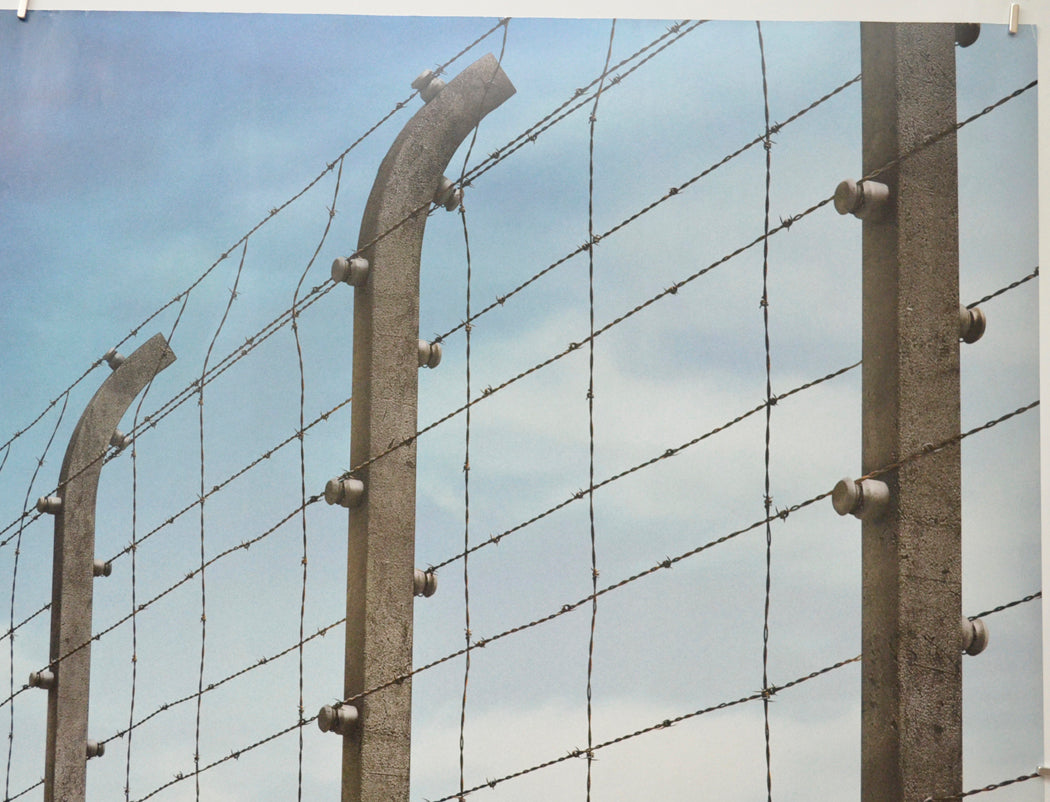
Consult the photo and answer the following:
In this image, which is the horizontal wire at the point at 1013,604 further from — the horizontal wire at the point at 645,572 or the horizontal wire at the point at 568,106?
the horizontal wire at the point at 568,106

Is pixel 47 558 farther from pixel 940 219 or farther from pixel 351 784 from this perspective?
pixel 940 219

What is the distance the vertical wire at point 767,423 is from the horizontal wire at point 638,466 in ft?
0.09

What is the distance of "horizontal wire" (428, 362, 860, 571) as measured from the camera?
1990 millimetres

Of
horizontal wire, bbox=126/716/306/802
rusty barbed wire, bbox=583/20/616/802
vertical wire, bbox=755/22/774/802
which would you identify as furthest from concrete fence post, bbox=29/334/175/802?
vertical wire, bbox=755/22/774/802

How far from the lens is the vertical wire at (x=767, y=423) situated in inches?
75.5

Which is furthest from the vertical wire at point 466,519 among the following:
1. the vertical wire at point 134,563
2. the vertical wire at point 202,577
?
the vertical wire at point 134,563

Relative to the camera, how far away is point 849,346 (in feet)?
6.55

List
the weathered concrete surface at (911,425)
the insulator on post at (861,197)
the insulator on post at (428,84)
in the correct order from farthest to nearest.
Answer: the insulator on post at (428,84), the insulator on post at (861,197), the weathered concrete surface at (911,425)

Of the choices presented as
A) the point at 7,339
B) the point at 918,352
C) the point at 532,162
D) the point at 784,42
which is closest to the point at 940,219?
the point at 918,352

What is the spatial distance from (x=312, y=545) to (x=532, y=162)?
0.70 metres

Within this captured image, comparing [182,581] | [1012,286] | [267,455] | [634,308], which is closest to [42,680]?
[182,581]

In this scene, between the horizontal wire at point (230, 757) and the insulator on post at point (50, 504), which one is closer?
the horizontal wire at point (230, 757)

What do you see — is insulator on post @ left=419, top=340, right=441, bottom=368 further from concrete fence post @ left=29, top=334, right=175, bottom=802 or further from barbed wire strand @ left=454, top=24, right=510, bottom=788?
concrete fence post @ left=29, top=334, right=175, bottom=802

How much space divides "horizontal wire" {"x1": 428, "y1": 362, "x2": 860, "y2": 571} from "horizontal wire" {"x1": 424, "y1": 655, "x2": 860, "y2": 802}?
335 mm
